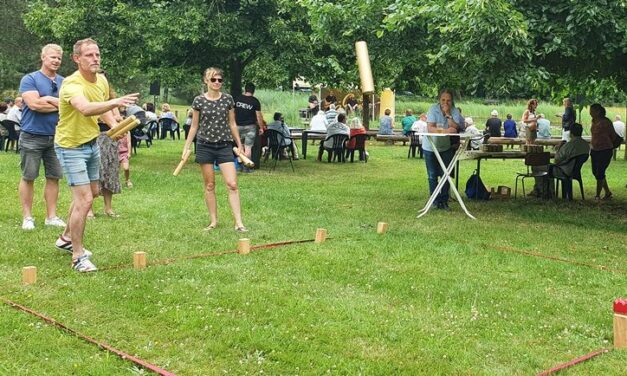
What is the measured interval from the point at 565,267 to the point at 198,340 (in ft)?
11.9

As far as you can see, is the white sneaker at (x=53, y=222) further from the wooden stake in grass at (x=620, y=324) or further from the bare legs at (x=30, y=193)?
the wooden stake in grass at (x=620, y=324)

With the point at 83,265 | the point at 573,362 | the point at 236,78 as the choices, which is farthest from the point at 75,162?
the point at 236,78

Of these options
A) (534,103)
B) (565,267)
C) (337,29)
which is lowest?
(565,267)

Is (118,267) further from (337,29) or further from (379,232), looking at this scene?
(337,29)

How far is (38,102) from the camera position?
7297 mm

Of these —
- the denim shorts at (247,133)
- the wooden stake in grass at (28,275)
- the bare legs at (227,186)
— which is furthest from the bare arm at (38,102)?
the denim shorts at (247,133)

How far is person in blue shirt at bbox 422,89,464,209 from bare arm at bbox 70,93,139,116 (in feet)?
16.2

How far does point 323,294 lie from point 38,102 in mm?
3531

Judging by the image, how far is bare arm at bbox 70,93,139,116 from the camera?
5.52 m

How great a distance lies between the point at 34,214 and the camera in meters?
9.01

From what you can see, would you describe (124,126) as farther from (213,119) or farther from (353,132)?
(353,132)

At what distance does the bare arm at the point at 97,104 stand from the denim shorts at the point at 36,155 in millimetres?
2014

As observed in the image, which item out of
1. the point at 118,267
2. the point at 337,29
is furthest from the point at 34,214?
the point at 337,29

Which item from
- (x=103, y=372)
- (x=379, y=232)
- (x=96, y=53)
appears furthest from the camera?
(x=379, y=232)
